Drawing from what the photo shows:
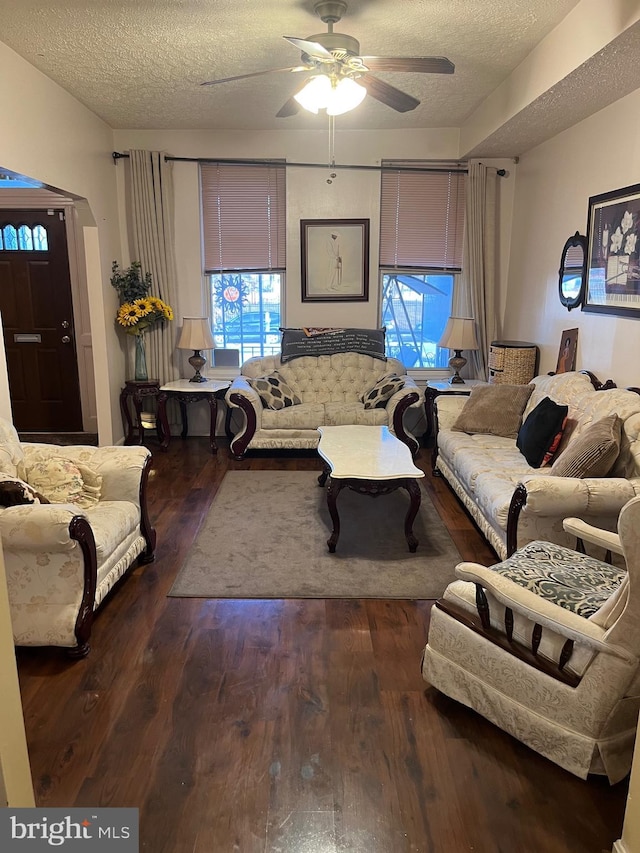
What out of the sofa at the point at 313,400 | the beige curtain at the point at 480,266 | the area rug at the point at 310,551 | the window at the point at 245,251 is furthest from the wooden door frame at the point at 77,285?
the beige curtain at the point at 480,266

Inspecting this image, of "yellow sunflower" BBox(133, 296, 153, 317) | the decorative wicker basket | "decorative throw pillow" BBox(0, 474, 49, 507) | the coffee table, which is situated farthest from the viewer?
"yellow sunflower" BBox(133, 296, 153, 317)

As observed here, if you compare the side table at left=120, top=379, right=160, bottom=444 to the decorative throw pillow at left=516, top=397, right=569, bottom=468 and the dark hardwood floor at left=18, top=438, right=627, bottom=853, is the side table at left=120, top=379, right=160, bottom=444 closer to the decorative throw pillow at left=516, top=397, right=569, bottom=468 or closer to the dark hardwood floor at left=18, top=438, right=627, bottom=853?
the dark hardwood floor at left=18, top=438, right=627, bottom=853

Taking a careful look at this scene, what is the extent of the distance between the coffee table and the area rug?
15cm

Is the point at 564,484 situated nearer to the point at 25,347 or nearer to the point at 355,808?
the point at 355,808

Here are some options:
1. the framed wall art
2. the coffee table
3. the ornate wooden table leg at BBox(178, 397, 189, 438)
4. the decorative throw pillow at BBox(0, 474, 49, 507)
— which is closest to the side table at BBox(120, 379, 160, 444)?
the ornate wooden table leg at BBox(178, 397, 189, 438)

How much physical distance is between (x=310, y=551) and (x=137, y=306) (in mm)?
3115

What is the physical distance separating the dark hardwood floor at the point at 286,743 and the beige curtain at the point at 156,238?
3278mm

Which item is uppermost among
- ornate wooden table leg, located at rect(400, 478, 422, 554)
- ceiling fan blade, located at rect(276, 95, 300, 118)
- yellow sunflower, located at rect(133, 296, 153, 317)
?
ceiling fan blade, located at rect(276, 95, 300, 118)

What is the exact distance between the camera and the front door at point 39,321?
558 centimetres

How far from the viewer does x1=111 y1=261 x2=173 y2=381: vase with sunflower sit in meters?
5.37

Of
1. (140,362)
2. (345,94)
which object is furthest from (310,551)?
(140,362)

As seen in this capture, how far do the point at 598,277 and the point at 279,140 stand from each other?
10.6 feet

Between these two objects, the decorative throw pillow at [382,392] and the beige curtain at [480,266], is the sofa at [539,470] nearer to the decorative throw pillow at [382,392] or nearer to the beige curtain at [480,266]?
the decorative throw pillow at [382,392]

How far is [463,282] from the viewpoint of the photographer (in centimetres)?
575
